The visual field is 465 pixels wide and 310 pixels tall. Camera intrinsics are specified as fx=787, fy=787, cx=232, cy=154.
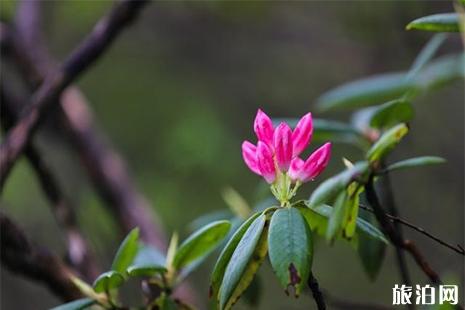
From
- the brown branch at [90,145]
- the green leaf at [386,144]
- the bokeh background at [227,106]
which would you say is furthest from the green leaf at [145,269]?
the bokeh background at [227,106]

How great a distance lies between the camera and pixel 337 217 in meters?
0.53

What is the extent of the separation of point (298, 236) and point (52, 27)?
184cm

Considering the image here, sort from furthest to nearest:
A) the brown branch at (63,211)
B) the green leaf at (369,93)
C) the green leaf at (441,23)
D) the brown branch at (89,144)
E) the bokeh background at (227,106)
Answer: the bokeh background at (227,106) < the brown branch at (89,144) < the brown branch at (63,211) < the green leaf at (369,93) < the green leaf at (441,23)

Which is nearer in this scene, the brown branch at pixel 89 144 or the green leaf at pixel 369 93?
the green leaf at pixel 369 93

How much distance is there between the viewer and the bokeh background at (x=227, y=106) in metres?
2.10

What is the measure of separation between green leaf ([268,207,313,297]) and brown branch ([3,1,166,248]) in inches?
34.6

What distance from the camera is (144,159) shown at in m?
2.39

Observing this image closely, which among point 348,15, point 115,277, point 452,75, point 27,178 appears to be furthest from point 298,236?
point 27,178

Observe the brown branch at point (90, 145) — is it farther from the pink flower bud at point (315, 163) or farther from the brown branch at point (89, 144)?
the pink flower bud at point (315, 163)

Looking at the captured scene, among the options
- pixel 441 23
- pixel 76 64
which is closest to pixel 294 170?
pixel 441 23

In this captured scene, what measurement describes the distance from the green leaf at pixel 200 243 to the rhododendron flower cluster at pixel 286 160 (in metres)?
0.13

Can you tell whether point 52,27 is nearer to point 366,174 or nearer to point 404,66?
point 404,66

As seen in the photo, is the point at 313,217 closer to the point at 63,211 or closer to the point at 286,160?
the point at 286,160

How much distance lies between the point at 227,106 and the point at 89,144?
1.01 metres
